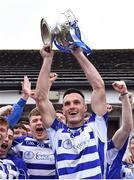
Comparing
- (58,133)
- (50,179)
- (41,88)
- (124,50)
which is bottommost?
(50,179)

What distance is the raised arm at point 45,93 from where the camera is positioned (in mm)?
→ 5098

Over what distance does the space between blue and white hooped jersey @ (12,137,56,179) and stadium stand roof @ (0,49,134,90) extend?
392 cm

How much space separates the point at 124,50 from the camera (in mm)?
16016

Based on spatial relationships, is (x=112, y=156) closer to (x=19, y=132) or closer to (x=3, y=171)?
(x=3, y=171)

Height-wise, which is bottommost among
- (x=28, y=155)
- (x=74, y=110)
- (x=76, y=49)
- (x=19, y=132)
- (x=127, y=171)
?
(x=127, y=171)

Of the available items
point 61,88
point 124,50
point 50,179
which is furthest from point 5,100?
point 124,50

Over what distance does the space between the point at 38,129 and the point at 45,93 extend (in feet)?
1.81

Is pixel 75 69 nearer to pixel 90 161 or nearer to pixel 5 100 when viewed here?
pixel 5 100

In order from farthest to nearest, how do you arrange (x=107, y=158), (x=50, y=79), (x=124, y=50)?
(x=124, y=50) < (x=50, y=79) < (x=107, y=158)

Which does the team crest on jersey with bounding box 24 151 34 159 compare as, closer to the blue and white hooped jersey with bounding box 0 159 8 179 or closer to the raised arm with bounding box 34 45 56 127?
the blue and white hooped jersey with bounding box 0 159 8 179

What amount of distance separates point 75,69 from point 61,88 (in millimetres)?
2528

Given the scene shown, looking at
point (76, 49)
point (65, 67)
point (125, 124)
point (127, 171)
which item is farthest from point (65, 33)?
point (65, 67)

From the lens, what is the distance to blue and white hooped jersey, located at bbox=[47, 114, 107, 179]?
471 cm

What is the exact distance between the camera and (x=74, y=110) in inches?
194
